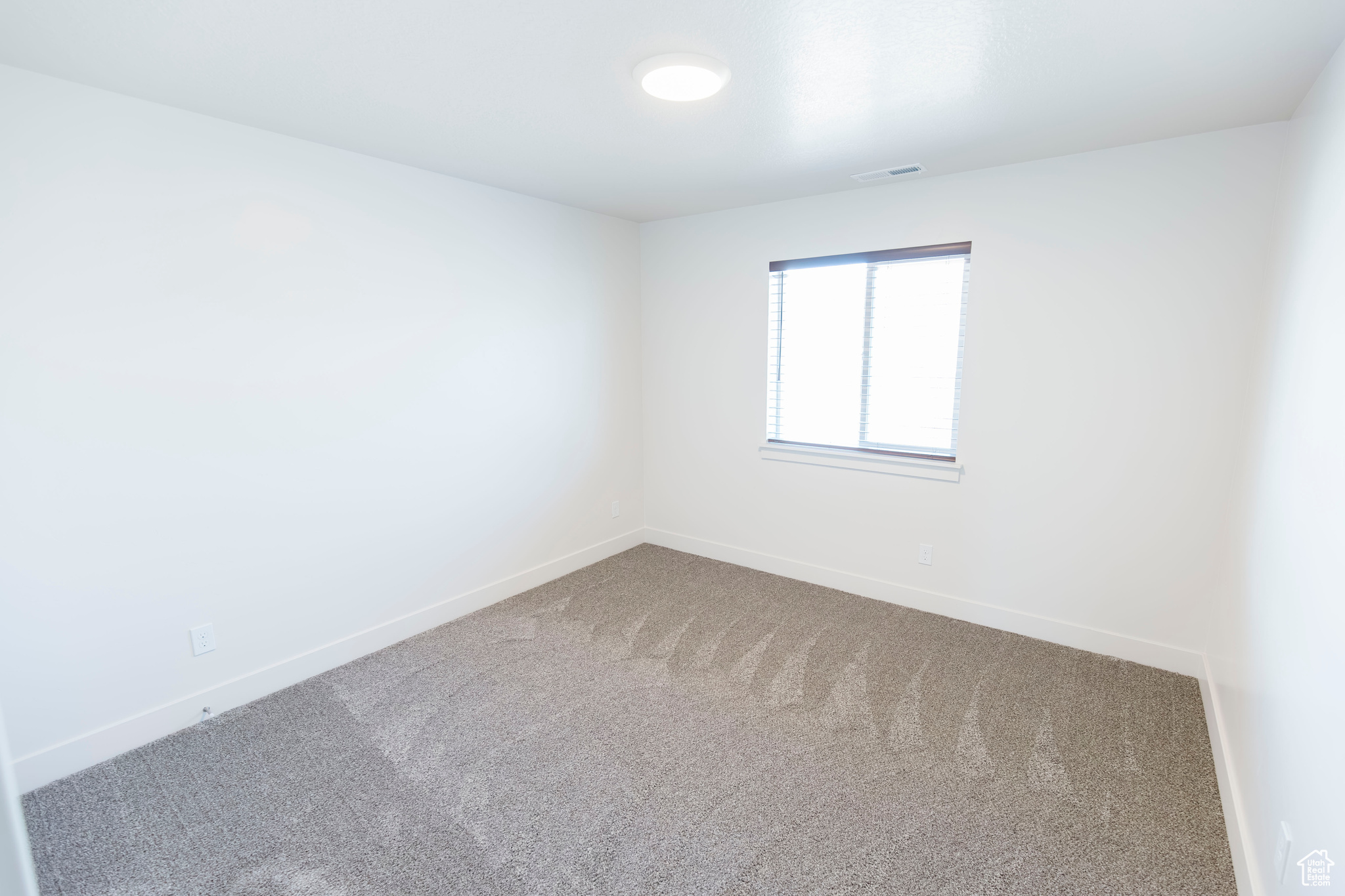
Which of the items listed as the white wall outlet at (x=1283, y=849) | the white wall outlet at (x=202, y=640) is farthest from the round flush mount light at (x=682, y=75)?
the white wall outlet at (x=202, y=640)

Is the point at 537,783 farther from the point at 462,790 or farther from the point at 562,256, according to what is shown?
the point at 562,256

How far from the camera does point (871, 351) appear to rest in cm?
367

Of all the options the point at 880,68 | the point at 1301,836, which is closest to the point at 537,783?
the point at 1301,836

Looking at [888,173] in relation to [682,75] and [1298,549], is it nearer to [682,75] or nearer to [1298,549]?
[682,75]

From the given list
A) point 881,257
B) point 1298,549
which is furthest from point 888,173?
point 1298,549

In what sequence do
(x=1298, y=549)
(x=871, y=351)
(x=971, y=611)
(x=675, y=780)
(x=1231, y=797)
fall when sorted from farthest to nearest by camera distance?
(x=871, y=351) → (x=971, y=611) → (x=675, y=780) → (x=1231, y=797) → (x=1298, y=549)

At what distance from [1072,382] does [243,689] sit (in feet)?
12.7

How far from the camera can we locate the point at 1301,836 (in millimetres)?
1465

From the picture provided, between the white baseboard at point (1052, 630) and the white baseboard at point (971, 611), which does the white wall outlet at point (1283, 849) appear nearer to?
the white baseboard at point (1052, 630)

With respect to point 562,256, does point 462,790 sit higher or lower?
lower

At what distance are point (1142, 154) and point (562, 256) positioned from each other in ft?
9.42

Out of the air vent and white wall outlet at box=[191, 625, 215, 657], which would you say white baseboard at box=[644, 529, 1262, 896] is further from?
white wall outlet at box=[191, 625, 215, 657]

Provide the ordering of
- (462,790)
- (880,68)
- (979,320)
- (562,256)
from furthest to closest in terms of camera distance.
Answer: (562,256) → (979,320) → (462,790) → (880,68)

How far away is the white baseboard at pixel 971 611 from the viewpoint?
2.97 m
